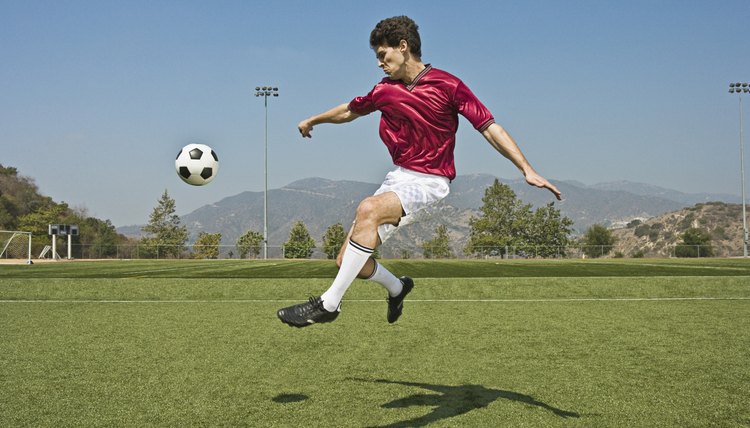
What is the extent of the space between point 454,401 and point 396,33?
2.86m

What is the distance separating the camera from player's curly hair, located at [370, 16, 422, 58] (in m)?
5.08

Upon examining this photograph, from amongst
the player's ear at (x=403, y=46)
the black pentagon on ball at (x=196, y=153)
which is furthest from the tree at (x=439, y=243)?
the player's ear at (x=403, y=46)

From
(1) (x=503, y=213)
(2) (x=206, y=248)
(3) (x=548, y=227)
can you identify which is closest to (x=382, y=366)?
(2) (x=206, y=248)

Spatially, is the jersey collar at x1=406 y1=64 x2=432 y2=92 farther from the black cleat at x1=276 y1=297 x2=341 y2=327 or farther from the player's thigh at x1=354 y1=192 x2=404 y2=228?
the black cleat at x1=276 y1=297 x2=341 y2=327

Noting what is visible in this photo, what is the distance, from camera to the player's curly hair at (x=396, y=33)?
16.7ft

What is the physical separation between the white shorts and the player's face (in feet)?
2.53

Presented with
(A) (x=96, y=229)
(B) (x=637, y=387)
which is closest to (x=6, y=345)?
(B) (x=637, y=387)

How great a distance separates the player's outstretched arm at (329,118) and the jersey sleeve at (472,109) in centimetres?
106

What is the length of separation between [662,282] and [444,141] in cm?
1182

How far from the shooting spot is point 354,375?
19.0 feet

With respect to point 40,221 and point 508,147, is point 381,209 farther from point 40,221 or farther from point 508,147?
point 40,221

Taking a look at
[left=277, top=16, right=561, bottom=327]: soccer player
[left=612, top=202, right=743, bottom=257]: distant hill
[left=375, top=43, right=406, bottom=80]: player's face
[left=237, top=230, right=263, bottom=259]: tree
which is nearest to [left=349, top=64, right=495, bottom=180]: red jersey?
[left=277, top=16, right=561, bottom=327]: soccer player

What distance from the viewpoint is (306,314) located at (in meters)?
4.82

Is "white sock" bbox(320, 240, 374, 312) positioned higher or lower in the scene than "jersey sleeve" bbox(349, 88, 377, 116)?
lower
